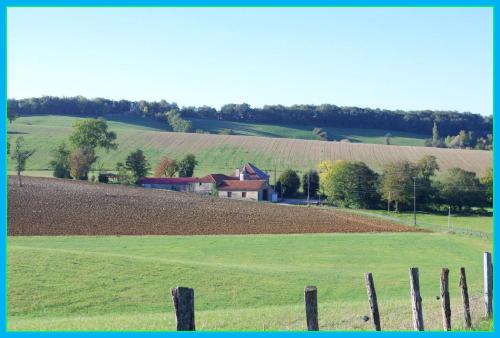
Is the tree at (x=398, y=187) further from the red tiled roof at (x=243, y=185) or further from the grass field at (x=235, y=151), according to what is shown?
the grass field at (x=235, y=151)

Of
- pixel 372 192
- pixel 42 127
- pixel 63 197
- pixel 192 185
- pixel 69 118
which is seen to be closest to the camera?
pixel 63 197

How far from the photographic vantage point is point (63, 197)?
6128cm

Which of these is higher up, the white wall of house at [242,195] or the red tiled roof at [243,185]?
the red tiled roof at [243,185]

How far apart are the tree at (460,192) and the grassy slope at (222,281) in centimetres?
3191

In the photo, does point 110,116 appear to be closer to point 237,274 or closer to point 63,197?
point 63,197

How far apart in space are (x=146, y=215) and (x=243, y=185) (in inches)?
1002

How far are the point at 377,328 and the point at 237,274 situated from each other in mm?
15432

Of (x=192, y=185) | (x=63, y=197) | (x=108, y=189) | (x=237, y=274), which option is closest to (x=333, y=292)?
(x=237, y=274)

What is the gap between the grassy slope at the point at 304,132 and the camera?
13662cm

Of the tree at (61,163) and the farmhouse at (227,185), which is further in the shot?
the tree at (61,163)

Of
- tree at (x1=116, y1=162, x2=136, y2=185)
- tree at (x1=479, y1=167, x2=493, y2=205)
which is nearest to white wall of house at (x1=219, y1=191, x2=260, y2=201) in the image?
tree at (x1=116, y1=162, x2=136, y2=185)

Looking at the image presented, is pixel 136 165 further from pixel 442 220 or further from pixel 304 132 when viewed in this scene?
pixel 304 132

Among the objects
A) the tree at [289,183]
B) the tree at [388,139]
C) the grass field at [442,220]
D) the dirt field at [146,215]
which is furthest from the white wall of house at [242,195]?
the tree at [388,139]

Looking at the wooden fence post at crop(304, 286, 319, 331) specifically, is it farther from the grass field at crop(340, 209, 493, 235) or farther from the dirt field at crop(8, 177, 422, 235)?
the grass field at crop(340, 209, 493, 235)
